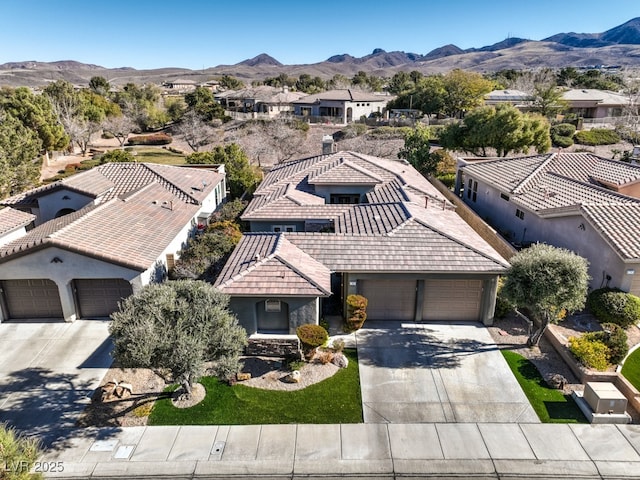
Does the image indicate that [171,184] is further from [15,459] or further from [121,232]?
[15,459]

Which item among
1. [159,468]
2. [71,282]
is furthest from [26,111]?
[159,468]

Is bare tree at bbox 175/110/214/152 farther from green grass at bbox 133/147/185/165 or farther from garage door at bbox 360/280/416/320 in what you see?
garage door at bbox 360/280/416/320

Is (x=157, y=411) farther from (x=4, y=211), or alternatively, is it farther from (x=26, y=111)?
(x=26, y=111)

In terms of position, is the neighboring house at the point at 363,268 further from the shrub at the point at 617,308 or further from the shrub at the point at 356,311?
the shrub at the point at 617,308

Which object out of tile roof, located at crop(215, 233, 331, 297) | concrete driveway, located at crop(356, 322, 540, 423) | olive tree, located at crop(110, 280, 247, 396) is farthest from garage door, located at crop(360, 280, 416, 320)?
olive tree, located at crop(110, 280, 247, 396)

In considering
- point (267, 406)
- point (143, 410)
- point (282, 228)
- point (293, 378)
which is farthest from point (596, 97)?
point (143, 410)

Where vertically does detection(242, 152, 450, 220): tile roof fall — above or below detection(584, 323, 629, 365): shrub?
above

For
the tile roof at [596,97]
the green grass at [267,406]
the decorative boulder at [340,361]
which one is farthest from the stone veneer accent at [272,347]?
the tile roof at [596,97]
